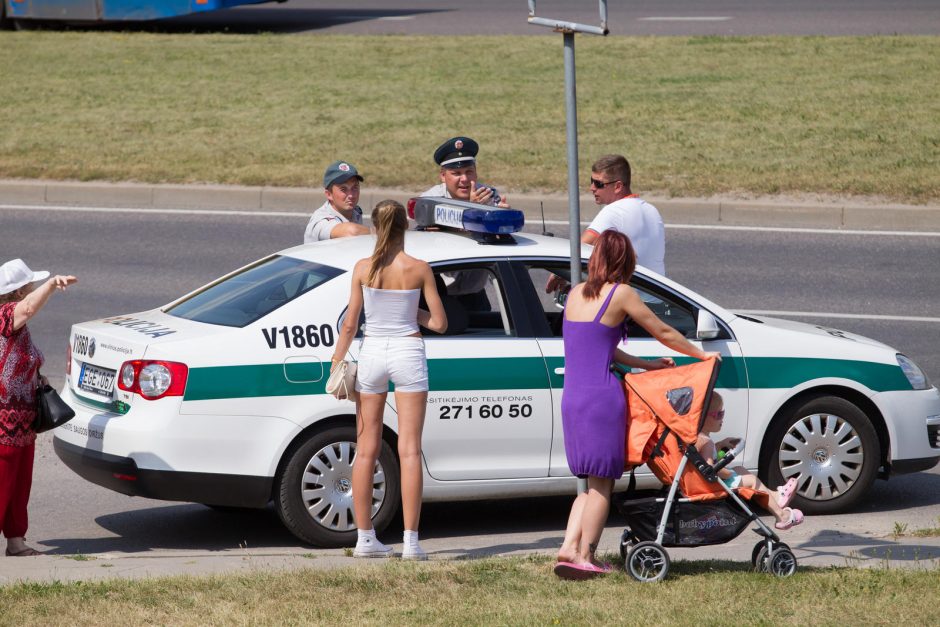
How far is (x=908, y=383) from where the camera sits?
797 cm

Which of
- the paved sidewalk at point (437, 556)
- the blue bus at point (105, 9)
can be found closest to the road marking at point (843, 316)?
the paved sidewalk at point (437, 556)

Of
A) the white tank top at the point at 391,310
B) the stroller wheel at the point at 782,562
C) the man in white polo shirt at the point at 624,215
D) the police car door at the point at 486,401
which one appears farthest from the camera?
the man in white polo shirt at the point at 624,215

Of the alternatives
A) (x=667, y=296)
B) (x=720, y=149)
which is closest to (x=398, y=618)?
(x=667, y=296)

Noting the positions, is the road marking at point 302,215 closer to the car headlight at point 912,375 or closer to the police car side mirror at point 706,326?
the car headlight at point 912,375

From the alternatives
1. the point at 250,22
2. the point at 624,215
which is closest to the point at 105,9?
the point at 250,22

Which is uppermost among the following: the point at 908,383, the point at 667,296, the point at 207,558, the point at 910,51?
the point at 910,51

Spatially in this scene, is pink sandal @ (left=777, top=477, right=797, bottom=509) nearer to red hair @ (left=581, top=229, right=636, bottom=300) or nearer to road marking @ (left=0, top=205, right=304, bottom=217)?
red hair @ (left=581, top=229, right=636, bottom=300)

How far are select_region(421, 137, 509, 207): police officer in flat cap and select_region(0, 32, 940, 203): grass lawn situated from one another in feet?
26.9

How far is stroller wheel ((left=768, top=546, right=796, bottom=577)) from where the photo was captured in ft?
20.5

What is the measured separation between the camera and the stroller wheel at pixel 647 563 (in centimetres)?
612

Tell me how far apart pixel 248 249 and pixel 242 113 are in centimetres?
770

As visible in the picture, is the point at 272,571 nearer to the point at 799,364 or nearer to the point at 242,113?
the point at 799,364

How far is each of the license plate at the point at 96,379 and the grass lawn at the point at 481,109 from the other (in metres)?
10.3

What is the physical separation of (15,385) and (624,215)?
11.6ft
